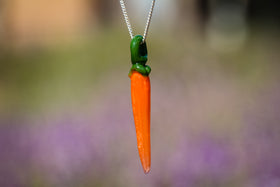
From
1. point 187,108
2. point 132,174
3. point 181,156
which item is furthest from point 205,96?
point 132,174

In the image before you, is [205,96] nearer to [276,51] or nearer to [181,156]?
[181,156]

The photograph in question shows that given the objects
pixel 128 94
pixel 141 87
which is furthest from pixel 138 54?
pixel 128 94

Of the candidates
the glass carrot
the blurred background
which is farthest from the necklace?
the blurred background

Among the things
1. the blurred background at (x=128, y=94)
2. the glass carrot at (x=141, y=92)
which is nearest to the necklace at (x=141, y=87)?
the glass carrot at (x=141, y=92)

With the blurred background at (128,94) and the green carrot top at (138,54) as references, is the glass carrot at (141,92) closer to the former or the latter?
the green carrot top at (138,54)

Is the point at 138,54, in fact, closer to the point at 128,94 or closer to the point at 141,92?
the point at 141,92

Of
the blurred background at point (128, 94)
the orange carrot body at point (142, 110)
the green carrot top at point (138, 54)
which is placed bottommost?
the blurred background at point (128, 94)

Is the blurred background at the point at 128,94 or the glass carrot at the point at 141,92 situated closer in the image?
the glass carrot at the point at 141,92
